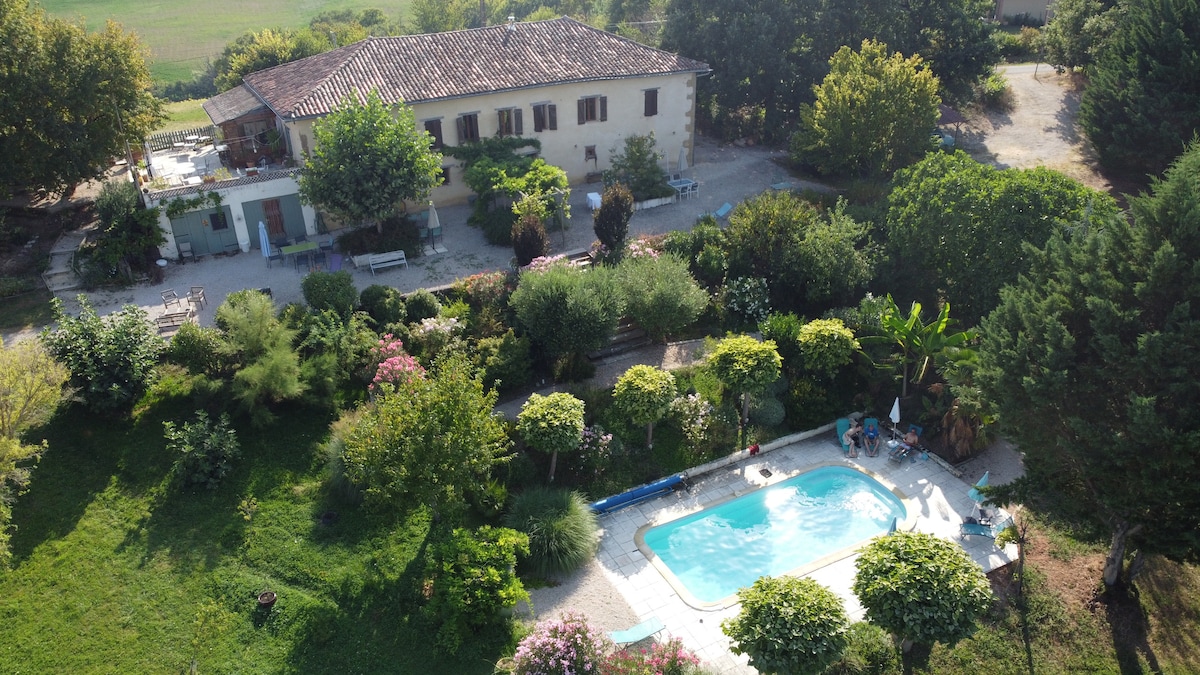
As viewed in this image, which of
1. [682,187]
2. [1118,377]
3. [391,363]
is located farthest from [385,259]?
[1118,377]

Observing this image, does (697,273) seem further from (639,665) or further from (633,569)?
(639,665)

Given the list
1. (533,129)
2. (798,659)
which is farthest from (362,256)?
(798,659)

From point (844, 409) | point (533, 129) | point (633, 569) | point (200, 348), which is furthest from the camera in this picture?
point (533, 129)

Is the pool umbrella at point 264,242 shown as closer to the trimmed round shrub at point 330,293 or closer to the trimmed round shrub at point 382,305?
the trimmed round shrub at point 330,293

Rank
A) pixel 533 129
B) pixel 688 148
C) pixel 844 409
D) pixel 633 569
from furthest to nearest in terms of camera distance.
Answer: pixel 688 148 < pixel 533 129 < pixel 844 409 < pixel 633 569

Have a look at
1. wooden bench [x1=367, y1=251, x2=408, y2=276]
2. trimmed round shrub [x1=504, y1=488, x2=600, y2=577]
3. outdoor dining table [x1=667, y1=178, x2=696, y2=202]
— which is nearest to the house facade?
outdoor dining table [x1=667, y1=178, x2=696, y2=202]

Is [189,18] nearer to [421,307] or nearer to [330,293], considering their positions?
[330,293]
